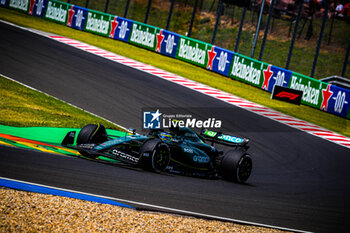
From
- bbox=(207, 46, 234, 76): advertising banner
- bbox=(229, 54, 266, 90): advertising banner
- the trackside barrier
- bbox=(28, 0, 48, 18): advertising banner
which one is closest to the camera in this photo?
the trackside barrier

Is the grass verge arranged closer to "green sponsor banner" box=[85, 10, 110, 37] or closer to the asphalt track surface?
"green sponsor banner" box=[85, 10, 110, 37]

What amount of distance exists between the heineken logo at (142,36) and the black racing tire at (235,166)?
20.0 meters

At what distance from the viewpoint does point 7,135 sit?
1058cm

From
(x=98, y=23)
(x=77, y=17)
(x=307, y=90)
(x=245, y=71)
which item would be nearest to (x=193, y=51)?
(x=245, y=71)

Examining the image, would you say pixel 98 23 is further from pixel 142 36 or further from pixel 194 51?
pixel 194 51

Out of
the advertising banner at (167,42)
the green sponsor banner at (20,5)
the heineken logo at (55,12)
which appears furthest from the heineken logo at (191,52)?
the green sponsor banner at (20,5)

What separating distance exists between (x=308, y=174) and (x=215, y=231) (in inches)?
272

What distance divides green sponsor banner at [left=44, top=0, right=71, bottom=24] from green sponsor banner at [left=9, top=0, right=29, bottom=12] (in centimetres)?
209

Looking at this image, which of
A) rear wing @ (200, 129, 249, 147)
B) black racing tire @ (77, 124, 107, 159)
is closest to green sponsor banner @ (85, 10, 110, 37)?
rear wing @ (200, 129, 249, 147)

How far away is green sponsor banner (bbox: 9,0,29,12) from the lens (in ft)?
116

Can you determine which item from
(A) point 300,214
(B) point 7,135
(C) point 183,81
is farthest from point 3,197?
(C) point 183,81

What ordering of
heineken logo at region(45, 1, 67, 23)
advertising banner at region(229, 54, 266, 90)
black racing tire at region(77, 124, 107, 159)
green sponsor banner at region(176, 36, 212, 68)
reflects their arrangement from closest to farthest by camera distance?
black racing tire at region(77, 124, 107, 159), advertising banner at region(229, 54, 266, 90), green sponsor banner at region(176, 36, 212, 68), heineken logo at region(45, 1, 67, 23)

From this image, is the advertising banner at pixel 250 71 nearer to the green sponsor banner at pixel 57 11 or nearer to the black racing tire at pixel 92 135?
the green sponsor banner at pixel 57 11

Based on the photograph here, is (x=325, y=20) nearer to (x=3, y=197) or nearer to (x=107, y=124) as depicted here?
(x=107, y=124)
